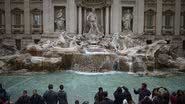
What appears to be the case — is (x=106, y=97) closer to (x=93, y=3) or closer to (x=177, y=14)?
(x=93, y=3)

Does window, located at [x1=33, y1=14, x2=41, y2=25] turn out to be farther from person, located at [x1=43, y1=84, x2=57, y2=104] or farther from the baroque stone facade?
person, located at [x1=43, y1=84, x2=57, y2=104]

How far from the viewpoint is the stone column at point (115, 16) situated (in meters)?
27.4

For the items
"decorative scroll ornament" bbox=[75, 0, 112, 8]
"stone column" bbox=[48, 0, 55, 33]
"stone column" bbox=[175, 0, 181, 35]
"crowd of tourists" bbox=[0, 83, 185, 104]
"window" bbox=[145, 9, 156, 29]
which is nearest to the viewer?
"crowd of tourists" bbox=[0, 83, 185, 104]

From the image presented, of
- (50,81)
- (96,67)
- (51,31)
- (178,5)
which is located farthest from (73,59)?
(178,5)

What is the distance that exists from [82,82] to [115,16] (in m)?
12.3

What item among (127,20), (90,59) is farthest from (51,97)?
(127,20)

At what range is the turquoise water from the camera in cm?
1429

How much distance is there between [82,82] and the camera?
16.7 m

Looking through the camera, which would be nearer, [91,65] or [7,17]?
[91,65]

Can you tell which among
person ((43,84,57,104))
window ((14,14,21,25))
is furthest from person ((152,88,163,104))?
window ((14,14,21,25))

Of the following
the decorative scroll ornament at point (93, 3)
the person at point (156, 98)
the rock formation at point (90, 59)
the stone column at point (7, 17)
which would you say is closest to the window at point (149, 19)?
the decorative scroll ornament at point (93, 3)

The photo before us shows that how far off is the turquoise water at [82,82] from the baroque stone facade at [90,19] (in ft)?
27.8

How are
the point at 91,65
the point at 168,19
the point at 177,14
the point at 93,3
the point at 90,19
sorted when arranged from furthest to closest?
→ the point at 168,19 < the point at 177,14 < the point at 93,3 < the point at 90,19 < the point at 91,65

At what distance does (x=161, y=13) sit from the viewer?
28.1m
